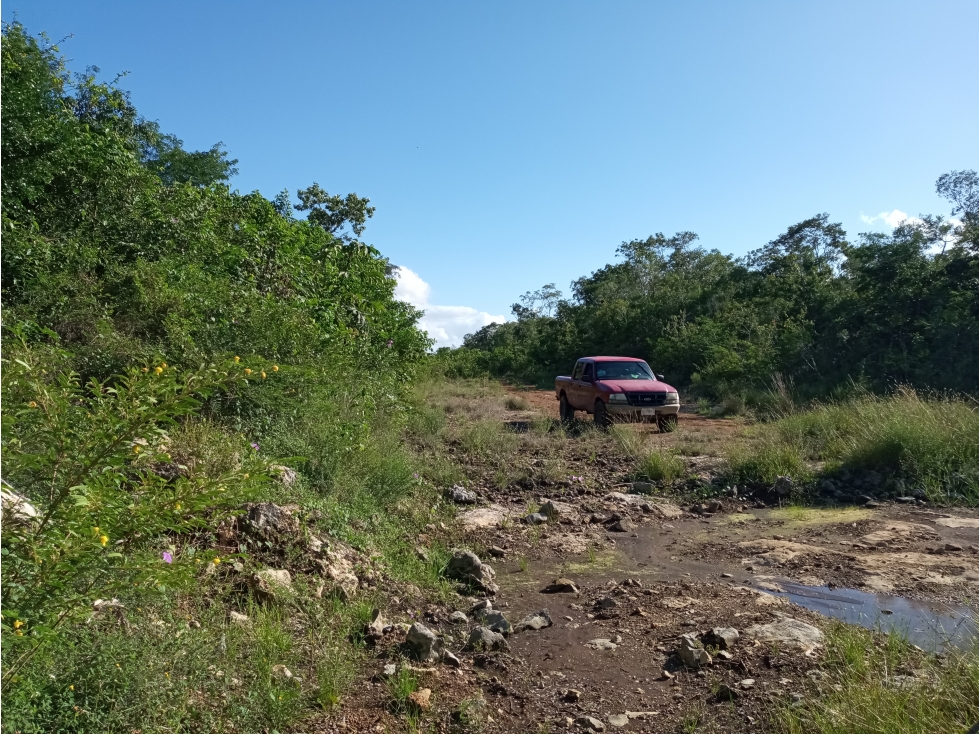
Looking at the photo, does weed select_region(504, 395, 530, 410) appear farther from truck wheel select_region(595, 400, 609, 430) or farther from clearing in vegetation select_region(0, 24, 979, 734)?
truck wheel select_region(595, 400, 609, 430)

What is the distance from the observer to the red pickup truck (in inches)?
528

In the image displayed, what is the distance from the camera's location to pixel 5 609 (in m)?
2.37

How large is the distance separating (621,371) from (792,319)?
12855 mm

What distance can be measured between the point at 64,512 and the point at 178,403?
0.54 metres

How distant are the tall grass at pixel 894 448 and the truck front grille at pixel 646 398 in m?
2.73

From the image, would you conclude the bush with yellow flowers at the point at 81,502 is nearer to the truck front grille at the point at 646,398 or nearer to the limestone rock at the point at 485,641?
the limestone rock at the point at 485,641

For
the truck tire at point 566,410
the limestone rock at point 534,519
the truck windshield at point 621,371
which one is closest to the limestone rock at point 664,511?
the limestone rock at point 534,519

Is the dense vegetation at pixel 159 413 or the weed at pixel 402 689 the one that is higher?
the dense vegetation at pixel 159 413

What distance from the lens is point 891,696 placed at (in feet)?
10.5

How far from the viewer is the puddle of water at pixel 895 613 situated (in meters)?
4.51

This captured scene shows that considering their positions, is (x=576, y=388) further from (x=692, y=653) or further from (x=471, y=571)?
(x=692, y=653)

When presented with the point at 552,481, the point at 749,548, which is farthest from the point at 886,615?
the point at 552,481

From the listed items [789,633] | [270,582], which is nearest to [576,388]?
[789,633]

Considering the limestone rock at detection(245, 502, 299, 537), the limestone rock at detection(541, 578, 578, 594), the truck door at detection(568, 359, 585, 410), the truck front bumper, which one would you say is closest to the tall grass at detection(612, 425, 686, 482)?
the truck front bumper
